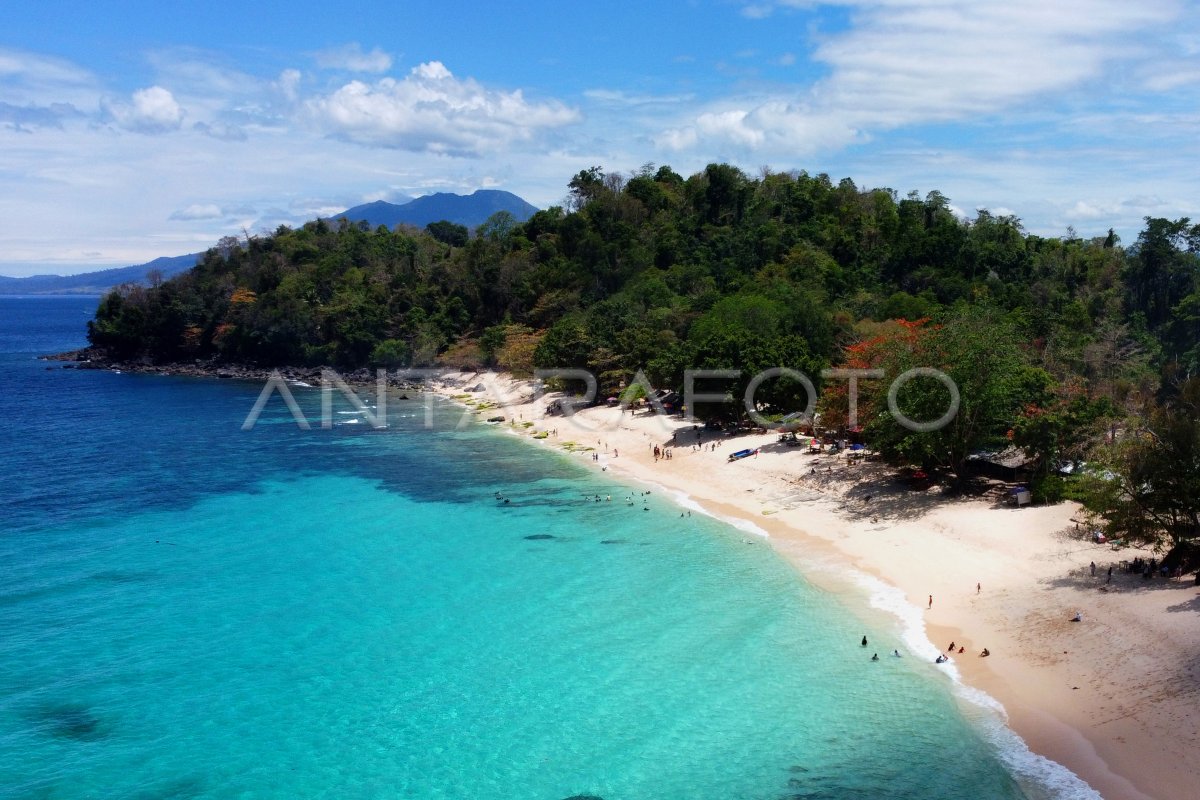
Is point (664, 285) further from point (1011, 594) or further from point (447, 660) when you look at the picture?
point (447, 660)

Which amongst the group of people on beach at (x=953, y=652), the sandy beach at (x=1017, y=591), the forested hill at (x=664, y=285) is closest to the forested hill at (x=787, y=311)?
the forested hill at (x=664, y=285)

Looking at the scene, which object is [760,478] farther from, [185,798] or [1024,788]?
[185,798]

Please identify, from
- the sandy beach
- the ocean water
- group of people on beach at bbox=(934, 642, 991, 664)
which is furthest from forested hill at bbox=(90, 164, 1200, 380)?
group of people on beach at bbox=(934, 642, 991, 664)

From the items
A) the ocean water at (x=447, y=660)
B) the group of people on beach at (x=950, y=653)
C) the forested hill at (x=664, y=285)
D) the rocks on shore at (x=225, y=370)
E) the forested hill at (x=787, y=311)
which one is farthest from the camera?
the rocks on shore at (x=225, y=370)

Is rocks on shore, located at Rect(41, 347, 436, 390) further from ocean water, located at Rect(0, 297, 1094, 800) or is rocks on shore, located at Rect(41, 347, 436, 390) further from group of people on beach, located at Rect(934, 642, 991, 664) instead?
group of people on beach, located at Rect(934, 642, 991, 664)

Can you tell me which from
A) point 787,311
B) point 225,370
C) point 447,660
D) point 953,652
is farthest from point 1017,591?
point 225,370

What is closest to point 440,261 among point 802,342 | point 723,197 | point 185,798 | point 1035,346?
point 723,197

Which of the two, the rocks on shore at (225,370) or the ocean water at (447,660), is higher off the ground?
the rocks on shore at (225,370)

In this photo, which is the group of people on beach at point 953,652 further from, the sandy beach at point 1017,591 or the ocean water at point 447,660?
the ocean water at point 447,660
